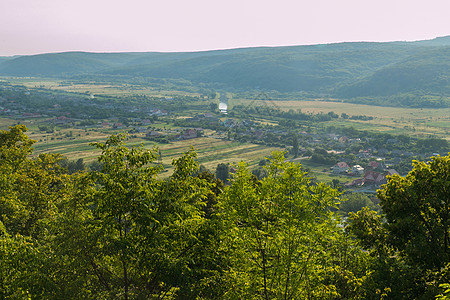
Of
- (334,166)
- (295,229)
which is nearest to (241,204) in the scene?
(295,229)

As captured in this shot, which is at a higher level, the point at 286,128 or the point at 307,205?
the point at 307,205

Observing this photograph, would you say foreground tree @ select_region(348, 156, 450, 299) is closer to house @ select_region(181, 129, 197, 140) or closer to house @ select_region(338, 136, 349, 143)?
house @ select_region(181, 129, 197, 140)

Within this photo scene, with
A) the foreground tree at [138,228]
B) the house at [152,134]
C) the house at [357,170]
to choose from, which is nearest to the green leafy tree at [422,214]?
the foreground tree at [138,228]

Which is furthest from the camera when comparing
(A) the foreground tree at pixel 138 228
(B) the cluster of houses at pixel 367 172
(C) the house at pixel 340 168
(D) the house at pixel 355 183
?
(C) the house at pixel 340 168

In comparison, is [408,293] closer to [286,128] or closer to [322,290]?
[322,290]

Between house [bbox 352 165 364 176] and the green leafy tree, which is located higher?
the green leafy tree

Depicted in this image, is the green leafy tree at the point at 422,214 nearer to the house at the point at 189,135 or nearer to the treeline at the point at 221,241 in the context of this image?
the treeline at the point at 221,241

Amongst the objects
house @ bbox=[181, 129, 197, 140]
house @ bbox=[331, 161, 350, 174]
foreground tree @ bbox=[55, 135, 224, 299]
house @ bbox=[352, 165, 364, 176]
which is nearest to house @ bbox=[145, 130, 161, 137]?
house @ bbox=[181, 129, 197, 140]
